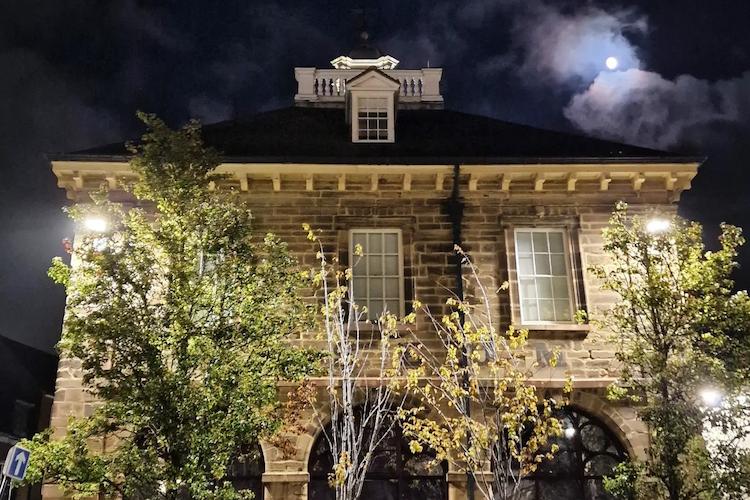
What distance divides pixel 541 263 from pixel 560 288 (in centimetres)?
66

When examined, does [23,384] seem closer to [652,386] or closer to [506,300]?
[506,300]

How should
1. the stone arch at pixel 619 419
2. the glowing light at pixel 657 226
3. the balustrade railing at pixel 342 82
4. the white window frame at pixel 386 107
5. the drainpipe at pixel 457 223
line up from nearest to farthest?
the glowing light at pixel 657 226
the stone arch at pixel 619 419
the drainpipe at pixel 457 223
the white window frame at pixel 386 107
the balustrade railing at pixel 342 82

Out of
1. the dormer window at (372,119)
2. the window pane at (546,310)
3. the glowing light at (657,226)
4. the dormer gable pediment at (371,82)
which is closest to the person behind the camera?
the glowing light at (657,226)

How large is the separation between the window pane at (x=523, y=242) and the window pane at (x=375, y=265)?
9.68ft

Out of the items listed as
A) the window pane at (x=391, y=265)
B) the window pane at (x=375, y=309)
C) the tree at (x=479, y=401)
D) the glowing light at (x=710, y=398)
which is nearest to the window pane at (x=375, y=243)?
the window pane at (x=391, y=265)

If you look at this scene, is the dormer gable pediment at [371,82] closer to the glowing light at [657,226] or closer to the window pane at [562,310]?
the window pane at [562,310]

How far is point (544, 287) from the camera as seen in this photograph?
14500mm

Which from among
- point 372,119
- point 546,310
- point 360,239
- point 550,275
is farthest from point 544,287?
point 372,119

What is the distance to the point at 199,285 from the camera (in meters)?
10.1

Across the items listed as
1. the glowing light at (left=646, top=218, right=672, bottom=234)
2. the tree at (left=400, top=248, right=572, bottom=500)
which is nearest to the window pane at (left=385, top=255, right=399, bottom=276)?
the tree at (left=400, top=248, right=572, bottom=500)

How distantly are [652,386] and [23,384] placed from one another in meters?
19.4

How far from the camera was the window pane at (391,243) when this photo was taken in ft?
48.4

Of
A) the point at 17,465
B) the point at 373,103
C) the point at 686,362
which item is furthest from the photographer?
the point at 373,103

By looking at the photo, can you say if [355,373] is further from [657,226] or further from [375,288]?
[657,226]
